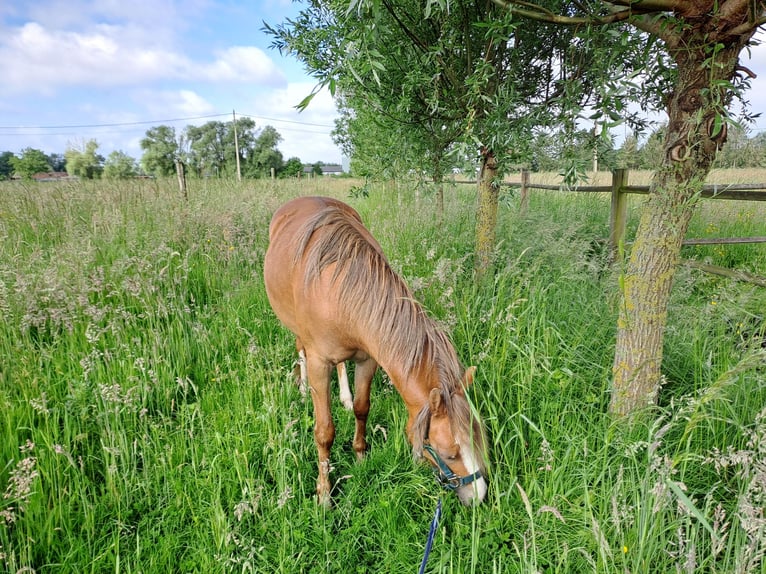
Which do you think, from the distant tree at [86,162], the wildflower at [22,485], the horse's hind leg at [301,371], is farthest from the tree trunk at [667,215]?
the distant tree at [86,162]

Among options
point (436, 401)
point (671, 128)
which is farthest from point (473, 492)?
point (671, 128)

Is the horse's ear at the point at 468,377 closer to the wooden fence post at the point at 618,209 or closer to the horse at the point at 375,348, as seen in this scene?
the horse at the point at 375,348

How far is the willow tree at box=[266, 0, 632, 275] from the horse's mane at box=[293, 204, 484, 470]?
2.91 ft

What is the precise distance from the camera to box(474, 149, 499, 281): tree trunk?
3.23 metres

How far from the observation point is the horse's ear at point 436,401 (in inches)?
61.8

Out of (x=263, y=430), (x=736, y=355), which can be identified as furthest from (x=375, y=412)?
(x=736, y=355)

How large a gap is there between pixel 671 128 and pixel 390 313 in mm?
1521

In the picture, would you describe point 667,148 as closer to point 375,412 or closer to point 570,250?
point 570,250

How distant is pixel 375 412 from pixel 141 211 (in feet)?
16.0

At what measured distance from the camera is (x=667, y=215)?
5.32 feet

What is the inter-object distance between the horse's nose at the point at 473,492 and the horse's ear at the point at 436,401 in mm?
359

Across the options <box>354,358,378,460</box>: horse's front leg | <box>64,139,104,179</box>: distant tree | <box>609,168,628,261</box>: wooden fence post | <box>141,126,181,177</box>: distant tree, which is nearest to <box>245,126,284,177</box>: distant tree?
<box>141,126,181,177</box>: distant tree

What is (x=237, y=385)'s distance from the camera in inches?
98.9

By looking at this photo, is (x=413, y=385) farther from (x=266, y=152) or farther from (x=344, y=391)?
(x=266, y=152)
